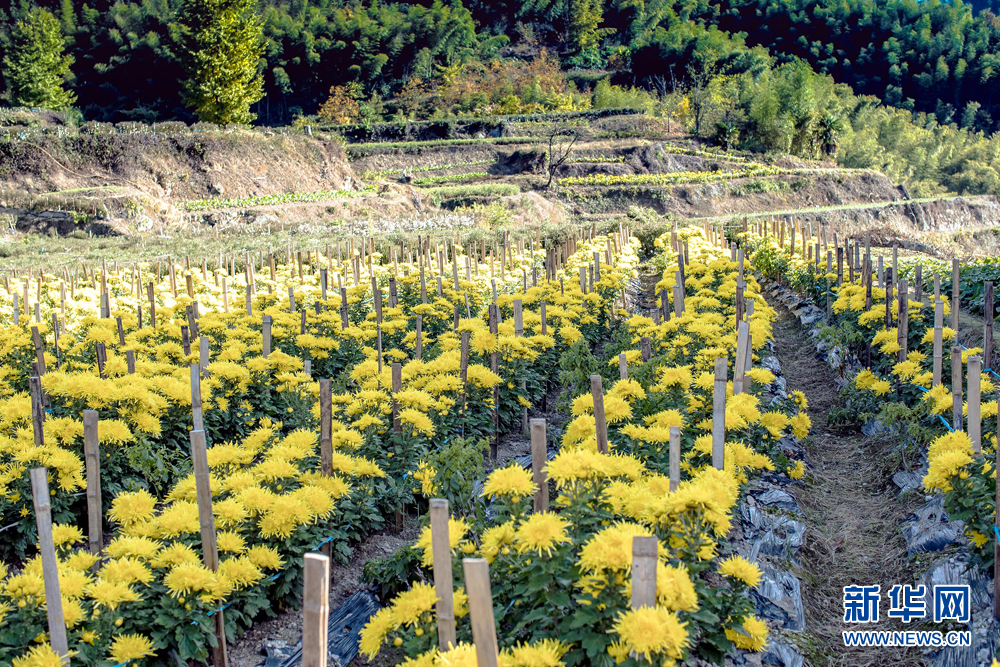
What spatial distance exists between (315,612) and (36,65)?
77.7 meters

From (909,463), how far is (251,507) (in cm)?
562

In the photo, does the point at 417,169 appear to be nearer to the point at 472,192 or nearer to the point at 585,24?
the point at 472,192

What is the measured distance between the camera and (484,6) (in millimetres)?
128500

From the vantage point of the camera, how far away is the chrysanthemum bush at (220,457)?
3.90m

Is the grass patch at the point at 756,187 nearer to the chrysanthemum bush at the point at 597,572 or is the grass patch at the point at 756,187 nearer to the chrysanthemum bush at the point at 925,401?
the chrysanthemum bush at the point at 925,401

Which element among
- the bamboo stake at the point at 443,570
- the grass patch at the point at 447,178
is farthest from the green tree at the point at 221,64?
the bamboo stake at the point at 443,570

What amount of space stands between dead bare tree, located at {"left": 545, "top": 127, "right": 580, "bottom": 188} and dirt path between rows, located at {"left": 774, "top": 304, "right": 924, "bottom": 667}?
38.2 m

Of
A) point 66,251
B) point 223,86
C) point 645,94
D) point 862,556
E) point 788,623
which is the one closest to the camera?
point 788,623

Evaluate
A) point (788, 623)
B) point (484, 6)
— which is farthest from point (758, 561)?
point (484, 6)

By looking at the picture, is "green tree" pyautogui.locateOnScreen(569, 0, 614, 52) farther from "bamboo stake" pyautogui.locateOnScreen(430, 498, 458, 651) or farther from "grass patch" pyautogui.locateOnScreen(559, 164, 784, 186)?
"bamboo stake" pyautogui.locateOnScreen(430, 498, 458, 651)

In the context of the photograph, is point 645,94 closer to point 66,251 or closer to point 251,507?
point 66,251

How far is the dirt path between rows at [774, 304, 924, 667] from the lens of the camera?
4.75 m

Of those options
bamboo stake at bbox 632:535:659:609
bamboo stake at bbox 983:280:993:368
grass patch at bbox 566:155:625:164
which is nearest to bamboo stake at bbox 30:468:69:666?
bamboo stake at bbox 632:535:659:609

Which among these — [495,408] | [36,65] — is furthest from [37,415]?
[36,65]
